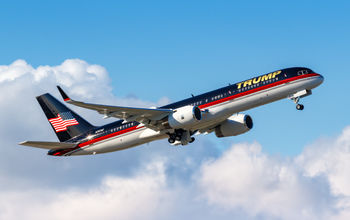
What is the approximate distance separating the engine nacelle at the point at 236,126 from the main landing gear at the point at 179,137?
532 cm

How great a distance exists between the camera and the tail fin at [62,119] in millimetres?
63562

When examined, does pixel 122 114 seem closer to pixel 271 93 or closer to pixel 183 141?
pixel 183 141

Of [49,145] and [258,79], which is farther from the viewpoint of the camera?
[49,145]

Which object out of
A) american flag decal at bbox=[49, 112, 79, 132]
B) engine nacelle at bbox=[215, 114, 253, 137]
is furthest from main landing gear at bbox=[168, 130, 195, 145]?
american flag decal at bbox=[49, 112, 79, 132]

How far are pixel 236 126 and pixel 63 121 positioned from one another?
20.4 m

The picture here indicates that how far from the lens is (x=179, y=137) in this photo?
58.3m

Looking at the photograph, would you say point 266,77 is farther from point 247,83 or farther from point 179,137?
point 179,137

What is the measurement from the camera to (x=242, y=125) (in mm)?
62156

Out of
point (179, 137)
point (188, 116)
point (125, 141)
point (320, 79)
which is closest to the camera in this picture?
point (188, 116)

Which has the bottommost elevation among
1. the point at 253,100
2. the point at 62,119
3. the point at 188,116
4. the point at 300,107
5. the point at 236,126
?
the point at 188,116

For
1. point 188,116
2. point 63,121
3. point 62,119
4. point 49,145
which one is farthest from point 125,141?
point 62,119

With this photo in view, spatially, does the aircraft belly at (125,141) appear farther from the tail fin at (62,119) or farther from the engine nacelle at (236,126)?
the engine nacelle at (236,126)

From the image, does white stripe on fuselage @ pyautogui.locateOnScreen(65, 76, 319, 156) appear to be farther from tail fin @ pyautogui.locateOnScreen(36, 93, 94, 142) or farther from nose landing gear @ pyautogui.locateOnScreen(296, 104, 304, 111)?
tail fin @ pyautogui.locateOnScreen(36, 93, 94, 142)

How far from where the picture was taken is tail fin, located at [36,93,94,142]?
63562 mm
